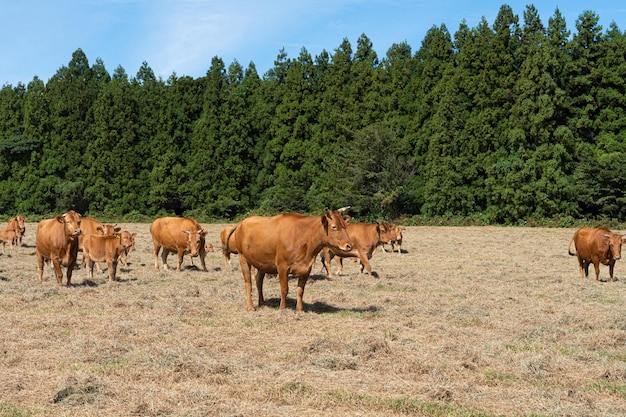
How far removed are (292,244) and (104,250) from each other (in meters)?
7.40

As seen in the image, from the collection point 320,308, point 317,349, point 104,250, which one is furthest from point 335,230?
point 104,250

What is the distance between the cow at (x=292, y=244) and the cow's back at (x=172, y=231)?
776 cm

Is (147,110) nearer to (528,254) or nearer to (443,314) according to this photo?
(528,254)

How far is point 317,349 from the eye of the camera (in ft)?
28.0

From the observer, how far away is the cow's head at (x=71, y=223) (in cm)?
1428

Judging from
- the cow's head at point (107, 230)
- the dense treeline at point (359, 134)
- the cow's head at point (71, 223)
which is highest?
the dense treeline at point (359, 134)

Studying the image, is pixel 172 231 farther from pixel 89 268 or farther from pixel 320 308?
pixel 320 308

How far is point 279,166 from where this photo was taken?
188ft

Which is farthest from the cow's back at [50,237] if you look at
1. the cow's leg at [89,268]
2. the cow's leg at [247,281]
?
the cow's leg at [247,281]

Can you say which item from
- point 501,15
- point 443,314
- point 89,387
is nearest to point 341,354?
point 89,387

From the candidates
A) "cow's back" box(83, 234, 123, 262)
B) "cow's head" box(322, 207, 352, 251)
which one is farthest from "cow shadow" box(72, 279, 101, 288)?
"cow's head" box(322, 207, 352, 251)

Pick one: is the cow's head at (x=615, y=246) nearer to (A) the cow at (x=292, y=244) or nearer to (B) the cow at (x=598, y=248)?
(B) the cow at (x=598, y=248)

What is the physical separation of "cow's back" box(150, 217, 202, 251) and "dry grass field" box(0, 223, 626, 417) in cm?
307

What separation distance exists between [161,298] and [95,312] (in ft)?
6.03
